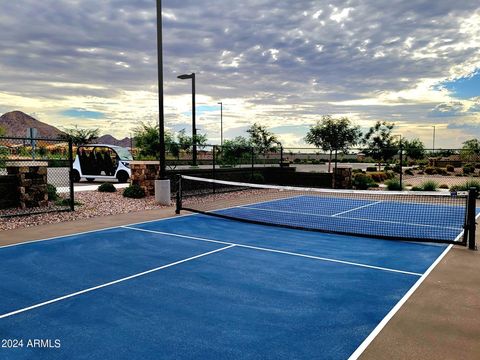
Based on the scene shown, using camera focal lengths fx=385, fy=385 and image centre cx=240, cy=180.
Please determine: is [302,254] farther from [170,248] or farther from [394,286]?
[170,248]

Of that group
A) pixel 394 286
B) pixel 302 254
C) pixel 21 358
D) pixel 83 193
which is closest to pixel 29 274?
pixel 21 358

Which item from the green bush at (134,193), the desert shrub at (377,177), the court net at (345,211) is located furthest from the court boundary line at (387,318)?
the desert shrub at (377,177)

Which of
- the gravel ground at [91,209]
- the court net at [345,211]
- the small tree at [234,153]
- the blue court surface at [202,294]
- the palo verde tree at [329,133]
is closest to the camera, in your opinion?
the blue court surface at [202,294]

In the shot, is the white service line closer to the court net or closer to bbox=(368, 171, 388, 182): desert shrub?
the court net

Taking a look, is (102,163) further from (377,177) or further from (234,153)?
(377,177)

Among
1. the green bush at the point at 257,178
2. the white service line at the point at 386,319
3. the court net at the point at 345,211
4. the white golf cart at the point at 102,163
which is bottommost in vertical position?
the white service line at the point at 386,319

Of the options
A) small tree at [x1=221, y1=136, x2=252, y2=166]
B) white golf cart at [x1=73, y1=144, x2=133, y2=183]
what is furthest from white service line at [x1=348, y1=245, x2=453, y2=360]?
white golf cart at [x1=73, y1=144, x2=133, y2=183]

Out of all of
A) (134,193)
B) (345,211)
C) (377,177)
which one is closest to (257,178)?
(134,193)

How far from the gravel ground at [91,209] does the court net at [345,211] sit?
5.94ft

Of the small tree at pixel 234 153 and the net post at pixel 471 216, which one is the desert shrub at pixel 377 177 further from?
the net post at pixel 471 216

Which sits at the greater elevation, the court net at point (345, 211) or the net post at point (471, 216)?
the net post at point (471, 216)

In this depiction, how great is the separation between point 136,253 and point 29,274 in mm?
2004

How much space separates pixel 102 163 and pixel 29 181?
1090cm

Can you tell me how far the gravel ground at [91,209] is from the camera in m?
11.4
